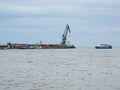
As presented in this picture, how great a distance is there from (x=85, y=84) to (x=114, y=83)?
263 centimetres

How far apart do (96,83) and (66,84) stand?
274 centimetres

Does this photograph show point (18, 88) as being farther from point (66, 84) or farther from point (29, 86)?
point (66, 84)

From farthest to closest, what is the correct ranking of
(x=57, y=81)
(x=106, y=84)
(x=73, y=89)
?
(x=57, y=81) < (x=106, y=84) < (x=73, y=89)

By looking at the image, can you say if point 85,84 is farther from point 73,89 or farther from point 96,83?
point 73,89

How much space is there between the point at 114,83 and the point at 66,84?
4.35 m

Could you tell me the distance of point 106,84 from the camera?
35.3 metres

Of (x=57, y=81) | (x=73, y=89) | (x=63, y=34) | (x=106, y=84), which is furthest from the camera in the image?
(x=63, y=34)

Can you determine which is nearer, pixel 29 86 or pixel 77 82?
pixel 29 86

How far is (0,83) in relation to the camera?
36.6 m

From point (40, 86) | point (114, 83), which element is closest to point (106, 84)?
point (114, 83)

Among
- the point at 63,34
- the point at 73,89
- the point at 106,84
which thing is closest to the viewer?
the point at 73,89

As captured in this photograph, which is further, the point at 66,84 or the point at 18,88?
the point at 66,84

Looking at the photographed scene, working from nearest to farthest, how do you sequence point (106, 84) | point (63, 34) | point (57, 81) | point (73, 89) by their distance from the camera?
point (73, 89), point (106, 84), point (57, 81), point (63, 34)

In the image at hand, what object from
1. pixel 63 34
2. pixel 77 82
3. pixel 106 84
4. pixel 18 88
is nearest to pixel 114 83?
pixel 106 84
